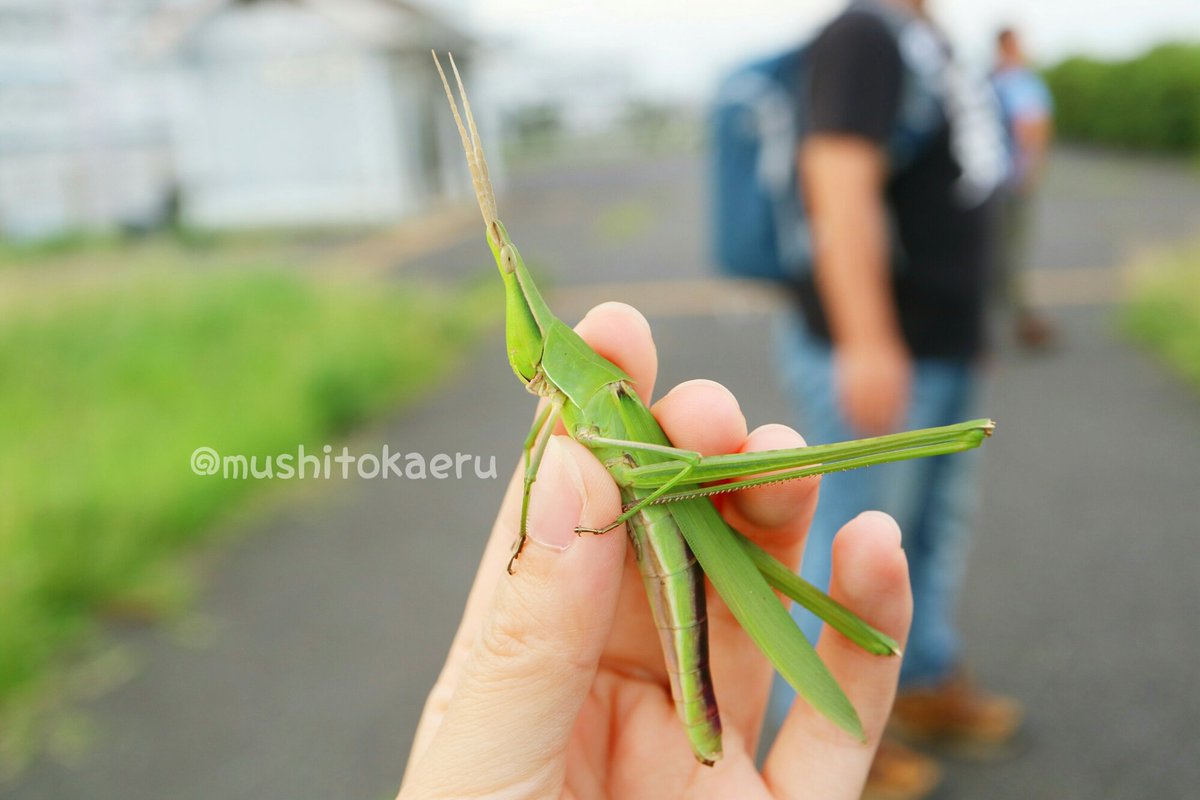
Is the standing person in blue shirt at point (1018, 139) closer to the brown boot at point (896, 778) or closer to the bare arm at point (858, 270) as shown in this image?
the bare arm at point (858, 270)

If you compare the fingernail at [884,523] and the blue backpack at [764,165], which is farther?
the blue backpack at [764,165]

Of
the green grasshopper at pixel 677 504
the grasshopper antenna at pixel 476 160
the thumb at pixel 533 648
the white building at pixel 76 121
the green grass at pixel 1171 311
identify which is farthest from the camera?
the white building at pixel 76 121

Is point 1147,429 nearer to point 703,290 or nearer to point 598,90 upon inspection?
point 703,290

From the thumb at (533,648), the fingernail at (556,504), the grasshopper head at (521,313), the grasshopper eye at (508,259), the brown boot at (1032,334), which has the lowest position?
the brown boot at (1032,334)

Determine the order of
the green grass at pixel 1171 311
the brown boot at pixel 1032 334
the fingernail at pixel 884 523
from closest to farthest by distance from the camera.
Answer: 1. the fingernail at pixel 884 523
2. the green grass at pixel 1171 311
3. the brown boot at pixel 1032 334

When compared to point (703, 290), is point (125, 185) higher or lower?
higher

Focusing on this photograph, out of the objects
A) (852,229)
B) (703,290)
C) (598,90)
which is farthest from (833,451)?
(598,90)

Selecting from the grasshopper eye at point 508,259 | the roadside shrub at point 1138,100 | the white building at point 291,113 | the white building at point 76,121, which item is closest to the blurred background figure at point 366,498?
the grasshopper eye at point 508,259
